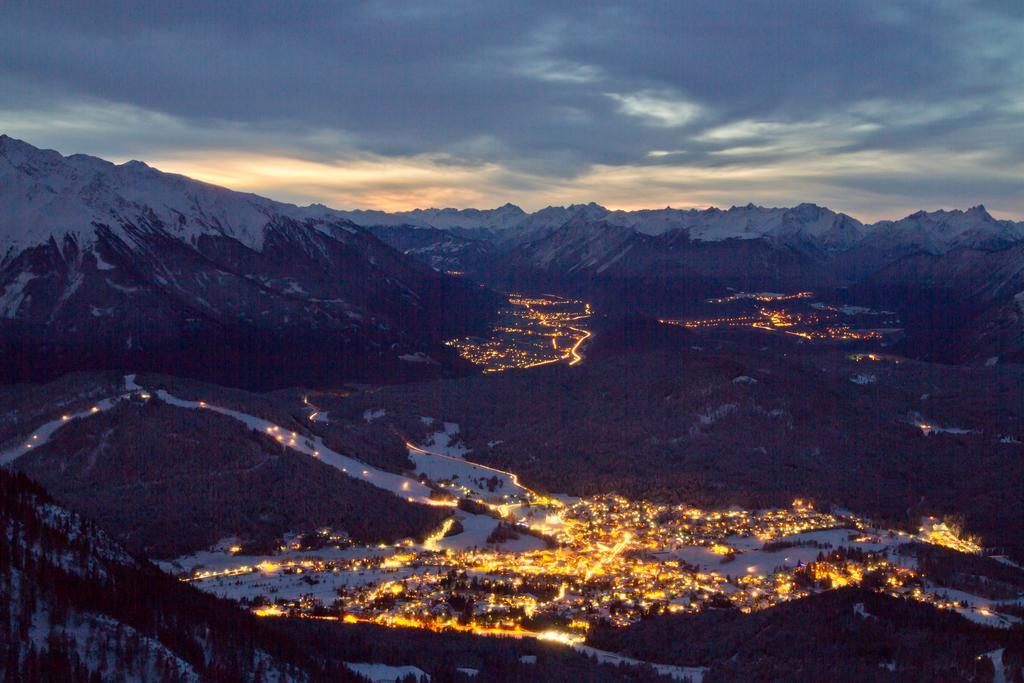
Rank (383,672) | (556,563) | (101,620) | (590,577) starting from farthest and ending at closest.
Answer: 1. (556,563)
2. (590,577)
3. (383,672)
4. (101,620)

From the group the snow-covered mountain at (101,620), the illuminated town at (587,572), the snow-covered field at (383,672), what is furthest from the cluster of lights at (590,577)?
the snow-covered mountain at (101,620)

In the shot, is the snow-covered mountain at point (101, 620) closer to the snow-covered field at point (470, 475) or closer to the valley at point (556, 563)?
the valley at point (556, 563)

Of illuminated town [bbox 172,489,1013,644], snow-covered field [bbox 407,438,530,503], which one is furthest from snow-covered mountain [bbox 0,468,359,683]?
snow-covered field [bbox 407,438,530,503]

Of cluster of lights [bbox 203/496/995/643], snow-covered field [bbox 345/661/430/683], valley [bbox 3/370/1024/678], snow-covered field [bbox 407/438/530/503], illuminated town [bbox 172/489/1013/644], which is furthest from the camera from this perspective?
snow-covered field [bbox 407/438/530/503]

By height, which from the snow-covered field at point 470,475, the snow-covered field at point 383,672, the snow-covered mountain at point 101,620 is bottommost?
the snow-covered field at point 470,475

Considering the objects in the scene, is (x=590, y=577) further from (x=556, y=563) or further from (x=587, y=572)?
(x=556, y=563)

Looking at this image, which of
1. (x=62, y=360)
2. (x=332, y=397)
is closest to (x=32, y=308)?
(x=62, y=360)

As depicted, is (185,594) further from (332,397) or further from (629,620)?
(332,397)

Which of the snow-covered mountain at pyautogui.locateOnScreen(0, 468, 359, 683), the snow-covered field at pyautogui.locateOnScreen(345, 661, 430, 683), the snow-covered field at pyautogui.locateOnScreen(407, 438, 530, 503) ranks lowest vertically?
the snow-covered field at pyautogui.locateOnScreen(407, 438, 530, 503)

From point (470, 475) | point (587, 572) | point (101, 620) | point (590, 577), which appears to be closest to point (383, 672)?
point (101, 620)

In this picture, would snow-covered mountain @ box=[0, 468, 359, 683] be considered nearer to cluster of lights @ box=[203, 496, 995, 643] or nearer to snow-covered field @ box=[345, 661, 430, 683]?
snow-covered field @ box=[345, 661, 430, 683]

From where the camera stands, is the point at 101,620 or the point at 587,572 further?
the point at 587,572
